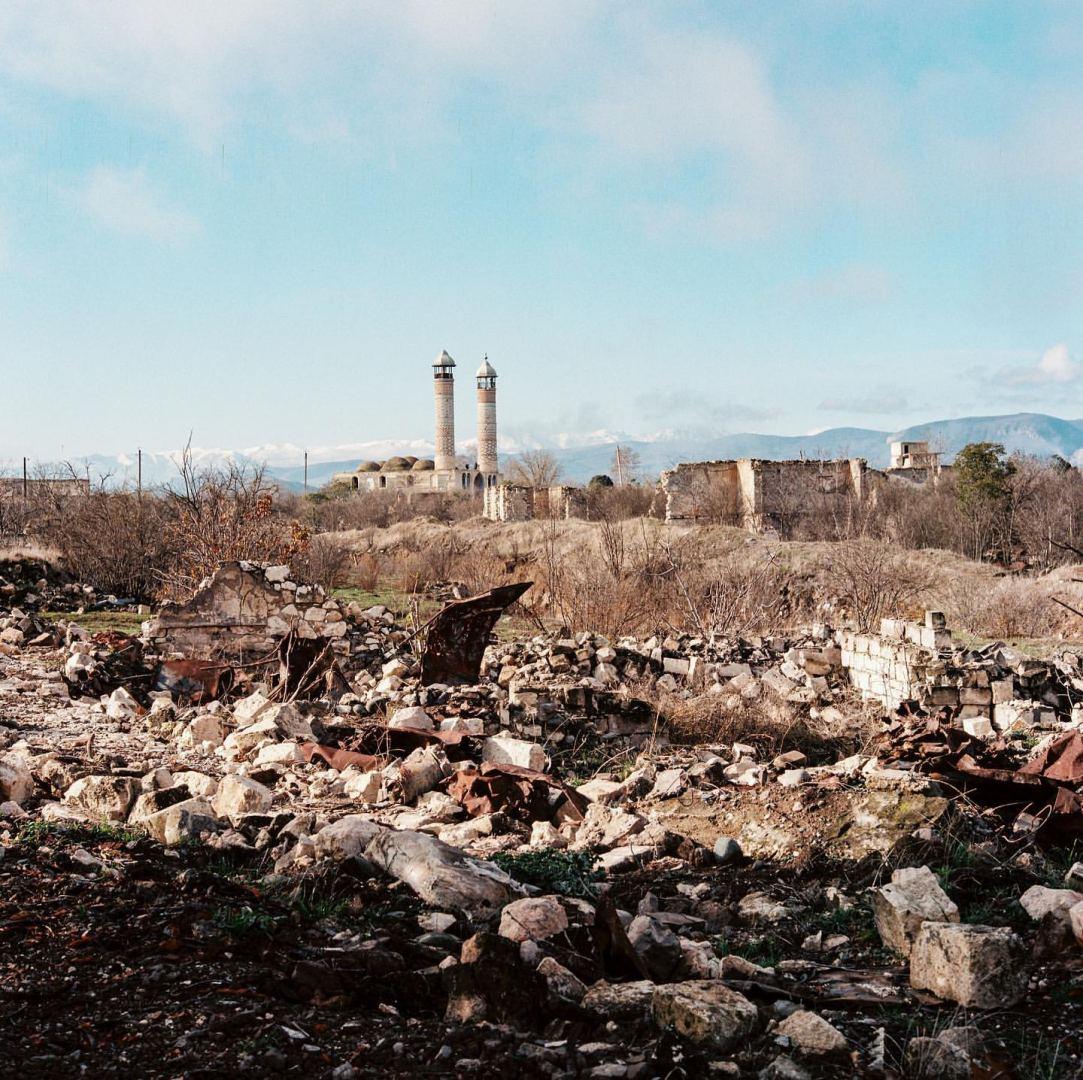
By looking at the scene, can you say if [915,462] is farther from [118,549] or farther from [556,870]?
[556,870]

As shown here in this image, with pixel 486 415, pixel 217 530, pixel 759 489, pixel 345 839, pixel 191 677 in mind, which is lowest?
pixel 191 677

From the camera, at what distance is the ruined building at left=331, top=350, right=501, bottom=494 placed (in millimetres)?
66125

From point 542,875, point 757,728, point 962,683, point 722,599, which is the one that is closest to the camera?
point 542,875

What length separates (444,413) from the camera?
2758 inches

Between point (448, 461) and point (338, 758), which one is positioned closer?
point (338, 758)

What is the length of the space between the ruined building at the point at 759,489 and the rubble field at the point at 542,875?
22222mm

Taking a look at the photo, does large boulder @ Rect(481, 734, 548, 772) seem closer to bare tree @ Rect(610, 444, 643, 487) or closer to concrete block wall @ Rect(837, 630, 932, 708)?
concrete block wall @ Rect(837, 630, 932, 708)

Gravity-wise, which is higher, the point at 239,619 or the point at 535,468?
the point at 535,468

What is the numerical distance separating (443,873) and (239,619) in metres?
7.91

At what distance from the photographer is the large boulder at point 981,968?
10.4 ft

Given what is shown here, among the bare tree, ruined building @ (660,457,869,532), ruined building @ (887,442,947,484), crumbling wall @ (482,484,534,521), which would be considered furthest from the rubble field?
the bare tree

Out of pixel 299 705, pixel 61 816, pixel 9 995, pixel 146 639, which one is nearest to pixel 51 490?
pixel 146 639

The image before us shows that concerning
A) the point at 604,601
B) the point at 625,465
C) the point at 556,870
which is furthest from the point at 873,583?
the point at 625,465

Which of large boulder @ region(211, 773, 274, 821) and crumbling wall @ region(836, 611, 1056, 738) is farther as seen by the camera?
crumbling wall @ region(836, 611, 1056, 738)
